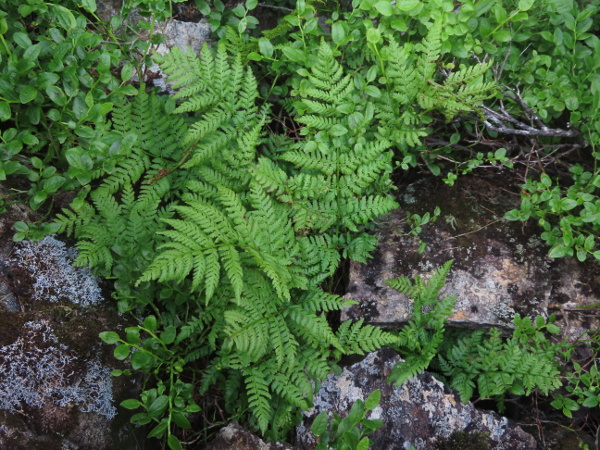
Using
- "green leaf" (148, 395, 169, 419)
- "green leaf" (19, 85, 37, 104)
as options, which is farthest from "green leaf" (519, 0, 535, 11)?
"green leaf" (148, 395, 169, 419)

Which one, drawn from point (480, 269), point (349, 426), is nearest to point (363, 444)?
point (349, 426)

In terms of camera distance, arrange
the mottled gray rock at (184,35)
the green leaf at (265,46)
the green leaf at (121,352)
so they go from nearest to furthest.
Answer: the green leaf at (121,352) < the green leaf at (265,46) < the mottled gray rock at (184,35)

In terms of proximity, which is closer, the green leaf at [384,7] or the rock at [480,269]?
the green leaf at [384,7]

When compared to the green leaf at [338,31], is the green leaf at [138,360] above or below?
below

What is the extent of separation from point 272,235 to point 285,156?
70cm

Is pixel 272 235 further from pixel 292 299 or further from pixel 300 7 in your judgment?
pixel 300 7

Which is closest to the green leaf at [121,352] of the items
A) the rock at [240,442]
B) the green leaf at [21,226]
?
the rock at [240,442]

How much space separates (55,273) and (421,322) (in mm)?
2791

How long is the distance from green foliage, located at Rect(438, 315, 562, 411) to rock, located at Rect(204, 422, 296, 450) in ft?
4.73

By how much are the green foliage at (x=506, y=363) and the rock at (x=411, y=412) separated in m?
0.16

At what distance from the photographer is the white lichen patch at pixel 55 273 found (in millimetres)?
3283

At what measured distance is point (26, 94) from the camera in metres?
3.15

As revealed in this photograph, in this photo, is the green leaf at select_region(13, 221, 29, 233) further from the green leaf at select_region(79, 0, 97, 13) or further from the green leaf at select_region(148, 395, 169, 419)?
the green leaf at select_region(79, 0, 97, 13)

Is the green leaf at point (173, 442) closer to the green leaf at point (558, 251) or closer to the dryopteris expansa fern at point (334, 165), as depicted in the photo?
the dryopteris expansa fern at point (334, 165)
